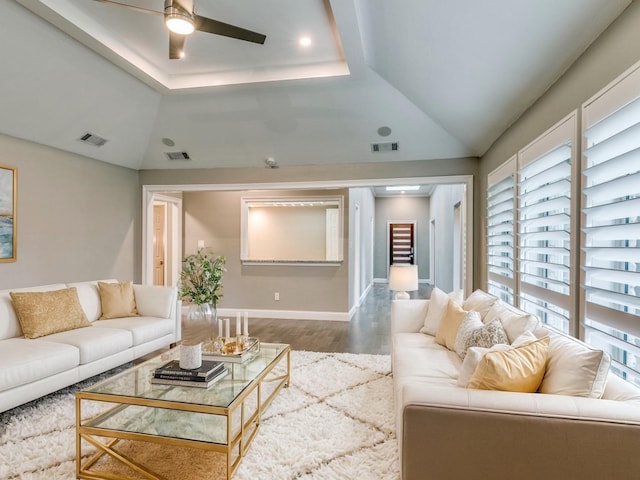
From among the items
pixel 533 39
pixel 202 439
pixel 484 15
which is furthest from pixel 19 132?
pixel 533 39

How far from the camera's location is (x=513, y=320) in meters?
2.26

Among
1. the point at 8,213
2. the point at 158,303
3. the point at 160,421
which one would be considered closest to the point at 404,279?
the point at 158,303

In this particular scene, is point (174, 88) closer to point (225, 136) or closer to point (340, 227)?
point (225, 136)

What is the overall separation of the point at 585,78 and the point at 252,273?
528cm

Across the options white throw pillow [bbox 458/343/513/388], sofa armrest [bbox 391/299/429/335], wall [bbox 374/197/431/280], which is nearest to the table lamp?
sofa armrest [bbox 391/299/429/335]

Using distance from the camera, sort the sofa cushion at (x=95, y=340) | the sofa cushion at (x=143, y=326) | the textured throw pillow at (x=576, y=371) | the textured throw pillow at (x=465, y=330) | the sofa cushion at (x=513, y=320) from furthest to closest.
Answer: the sofa cushion at (x=143, y=326)
the sofa cushion at (x=95, y=340)
the textured throw pillow at (x=465, y=330)
the sofa cushion at (x=513, y=320)
the textured throw pillow at (x=576, y=371)

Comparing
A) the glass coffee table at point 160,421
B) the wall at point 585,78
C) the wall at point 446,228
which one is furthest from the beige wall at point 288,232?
the glass coffee table at point 160,421

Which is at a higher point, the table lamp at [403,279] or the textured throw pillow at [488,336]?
the table lamp at [403,279]

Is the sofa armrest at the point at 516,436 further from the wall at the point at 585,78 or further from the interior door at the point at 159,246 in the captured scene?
the interior door at the point at 159,246

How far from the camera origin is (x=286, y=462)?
6.80 ft

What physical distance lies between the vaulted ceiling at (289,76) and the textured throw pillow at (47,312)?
1861mm

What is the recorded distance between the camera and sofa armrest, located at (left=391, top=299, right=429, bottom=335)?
338cm

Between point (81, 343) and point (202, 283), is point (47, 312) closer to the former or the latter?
point (81, 343)

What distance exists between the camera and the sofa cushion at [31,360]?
2428 mm
